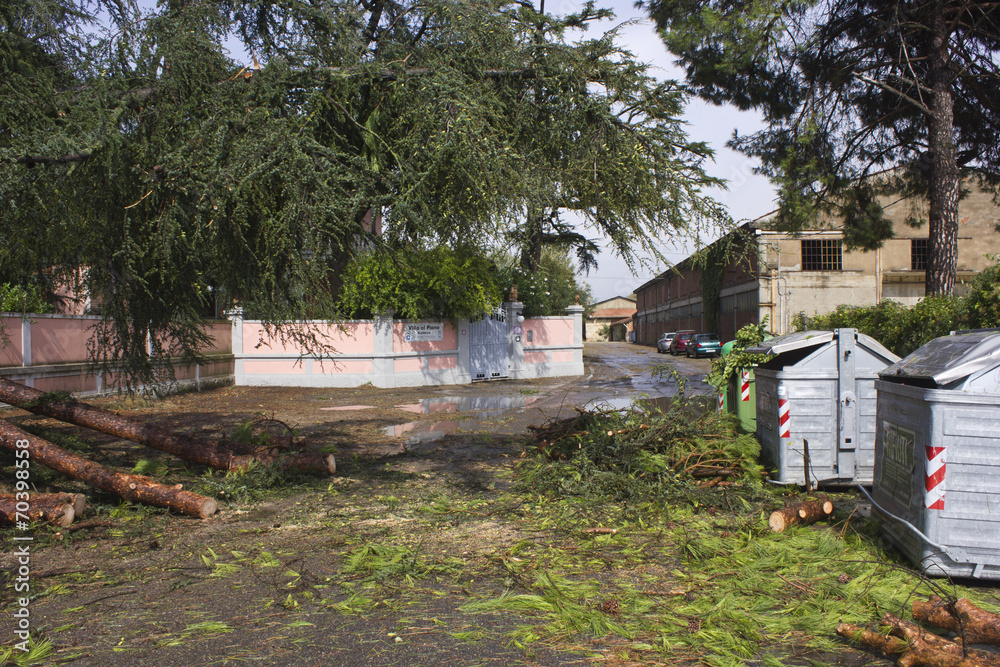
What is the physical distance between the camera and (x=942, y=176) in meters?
12.7

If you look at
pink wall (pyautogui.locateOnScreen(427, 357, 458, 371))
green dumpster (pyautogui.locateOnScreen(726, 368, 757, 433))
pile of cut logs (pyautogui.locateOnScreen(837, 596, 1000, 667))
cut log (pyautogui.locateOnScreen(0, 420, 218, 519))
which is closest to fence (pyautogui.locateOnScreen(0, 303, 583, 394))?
pink wall (pyautogui.locateOnScreen(427, 357, 458, 371))

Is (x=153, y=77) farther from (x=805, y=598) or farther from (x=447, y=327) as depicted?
(x=447, y=327)

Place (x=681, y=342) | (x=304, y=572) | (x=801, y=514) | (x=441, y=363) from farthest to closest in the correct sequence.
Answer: (x=681, y=342)
(x=441, y=363)
(x=801, y=514)
(x=304, y=572)

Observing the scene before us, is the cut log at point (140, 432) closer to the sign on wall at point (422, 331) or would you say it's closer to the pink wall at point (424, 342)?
the pink wall at point (424, 342)

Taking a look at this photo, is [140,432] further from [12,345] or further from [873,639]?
[12,345]

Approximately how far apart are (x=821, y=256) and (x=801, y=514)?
30516mm

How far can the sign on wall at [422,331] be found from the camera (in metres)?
18.5

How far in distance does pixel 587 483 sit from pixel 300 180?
3862 millimetres

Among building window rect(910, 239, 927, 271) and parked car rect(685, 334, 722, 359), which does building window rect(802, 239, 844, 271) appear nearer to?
building window rect(910, 239, 927, 271)

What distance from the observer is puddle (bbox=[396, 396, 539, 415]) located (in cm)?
1381

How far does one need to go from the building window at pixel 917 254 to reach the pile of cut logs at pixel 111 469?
112 feet

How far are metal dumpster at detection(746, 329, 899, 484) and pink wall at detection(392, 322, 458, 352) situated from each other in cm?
1304

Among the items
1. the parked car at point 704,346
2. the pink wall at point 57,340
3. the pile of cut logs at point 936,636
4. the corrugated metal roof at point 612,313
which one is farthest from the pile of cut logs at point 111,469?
the corrugated metal roof at point 612,313

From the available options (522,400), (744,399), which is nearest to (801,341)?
(744,399)
